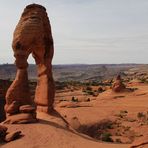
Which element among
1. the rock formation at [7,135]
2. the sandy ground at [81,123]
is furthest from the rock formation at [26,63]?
the rock formation at [7,135]

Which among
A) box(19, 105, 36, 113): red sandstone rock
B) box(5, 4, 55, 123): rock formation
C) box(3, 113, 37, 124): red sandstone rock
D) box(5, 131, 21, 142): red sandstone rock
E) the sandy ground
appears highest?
box(5, 4, 55, 123): rock formation

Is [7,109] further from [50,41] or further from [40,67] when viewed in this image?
[50,41]

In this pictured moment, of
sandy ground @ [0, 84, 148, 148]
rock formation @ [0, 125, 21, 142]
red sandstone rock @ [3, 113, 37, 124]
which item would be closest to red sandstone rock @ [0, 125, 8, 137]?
rock formation @ [0, 125, 21, 142]

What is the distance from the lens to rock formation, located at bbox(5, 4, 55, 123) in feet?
68.3

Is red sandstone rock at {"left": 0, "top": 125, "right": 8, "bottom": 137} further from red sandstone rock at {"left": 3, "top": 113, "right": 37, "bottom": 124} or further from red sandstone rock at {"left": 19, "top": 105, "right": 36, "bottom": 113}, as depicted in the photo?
red sandstone rock at {"left": 19, "top": 105, "right": 36, "bottom": 113}

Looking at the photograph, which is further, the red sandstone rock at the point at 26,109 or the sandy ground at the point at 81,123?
the red sandstone rock at the point at 26,109

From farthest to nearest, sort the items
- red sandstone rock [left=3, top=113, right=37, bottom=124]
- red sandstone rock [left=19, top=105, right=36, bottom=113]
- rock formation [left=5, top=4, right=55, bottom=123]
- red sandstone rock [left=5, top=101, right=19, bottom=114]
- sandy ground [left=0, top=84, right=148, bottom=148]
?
1. rock formation [left=5, top=4, right=55, bottom=123]
2. red sandstone rock [left=5, top=101, right=19, bottom=114]
3. red sandstone rock [left=19, top=105, right=36, bottom=113]
4. red sandstone rock [left=3, top=113, right=37, bottom=124]
5. sandy ground [left=0, top=84, right=148, bottom=148]

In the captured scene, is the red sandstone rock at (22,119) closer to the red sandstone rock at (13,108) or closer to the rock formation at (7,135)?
the red sandstone rock at (13,108)

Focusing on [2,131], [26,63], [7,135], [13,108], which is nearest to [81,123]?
[26,63]

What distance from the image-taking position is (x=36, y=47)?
2308 cm

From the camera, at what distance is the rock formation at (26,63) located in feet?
68.3

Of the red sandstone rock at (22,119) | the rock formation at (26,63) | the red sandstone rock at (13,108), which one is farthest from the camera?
the rock formation at (26,63)

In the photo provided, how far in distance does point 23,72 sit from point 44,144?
5129mm

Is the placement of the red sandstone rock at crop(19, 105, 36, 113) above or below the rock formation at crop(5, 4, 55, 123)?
below
